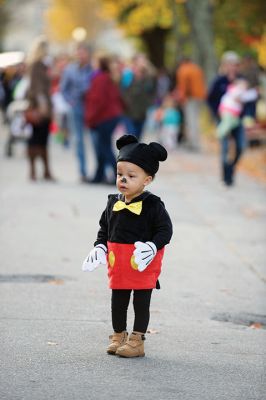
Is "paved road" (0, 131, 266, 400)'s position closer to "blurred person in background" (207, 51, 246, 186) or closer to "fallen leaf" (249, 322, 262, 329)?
"fallen leaf" (249, 322, 262, 329)

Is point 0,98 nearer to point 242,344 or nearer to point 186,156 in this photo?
point 186,156

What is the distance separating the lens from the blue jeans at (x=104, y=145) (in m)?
17.5

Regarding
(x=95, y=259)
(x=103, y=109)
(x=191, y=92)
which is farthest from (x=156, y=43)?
(x=95, y=259)

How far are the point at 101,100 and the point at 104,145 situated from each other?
0.73m

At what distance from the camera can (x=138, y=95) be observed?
837 inches

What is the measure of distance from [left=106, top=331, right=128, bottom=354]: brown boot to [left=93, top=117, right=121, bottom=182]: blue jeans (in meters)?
10.8

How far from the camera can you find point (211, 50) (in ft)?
97.2

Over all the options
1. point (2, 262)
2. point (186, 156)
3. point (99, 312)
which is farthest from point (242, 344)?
point (186, 156)

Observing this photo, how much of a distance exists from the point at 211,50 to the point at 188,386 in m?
24.3

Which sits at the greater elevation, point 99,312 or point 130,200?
point 130,200

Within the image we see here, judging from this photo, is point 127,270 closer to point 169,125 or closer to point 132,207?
point 132,207

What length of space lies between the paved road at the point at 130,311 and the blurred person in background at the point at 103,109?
71.2 inches

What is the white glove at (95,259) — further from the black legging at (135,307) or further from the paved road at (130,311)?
the paved road at (130,311)

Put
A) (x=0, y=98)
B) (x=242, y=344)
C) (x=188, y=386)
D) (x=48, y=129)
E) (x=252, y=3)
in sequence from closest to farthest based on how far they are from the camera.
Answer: (x=188, y=386) → (x=242, y=344) → (x=48, y=129) → (x=0, y=98) → (x=252, y=3)
